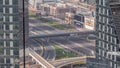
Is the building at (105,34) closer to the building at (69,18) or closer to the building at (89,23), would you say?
the building at (89,23)

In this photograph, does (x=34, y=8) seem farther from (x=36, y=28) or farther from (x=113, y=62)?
(x=113, y=62)

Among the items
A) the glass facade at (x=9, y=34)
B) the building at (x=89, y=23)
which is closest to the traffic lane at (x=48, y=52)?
the building at (x=89, y=23)

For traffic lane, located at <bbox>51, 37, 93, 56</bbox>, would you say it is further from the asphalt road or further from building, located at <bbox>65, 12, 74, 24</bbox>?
building, located at <bbox>65, 12, 74, 24</bbox>

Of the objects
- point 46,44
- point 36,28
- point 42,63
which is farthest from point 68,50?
point 36,28

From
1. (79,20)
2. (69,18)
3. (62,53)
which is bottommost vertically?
(62,53)

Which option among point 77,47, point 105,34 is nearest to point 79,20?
point 77,47

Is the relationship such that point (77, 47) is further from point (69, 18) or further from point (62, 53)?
point (69, 18)

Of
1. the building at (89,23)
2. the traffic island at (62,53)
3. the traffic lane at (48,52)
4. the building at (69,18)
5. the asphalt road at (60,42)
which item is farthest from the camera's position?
the building at (69,18)

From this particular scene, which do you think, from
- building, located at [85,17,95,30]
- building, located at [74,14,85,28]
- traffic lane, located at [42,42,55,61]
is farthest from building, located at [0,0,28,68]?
building, located at [74,14,85,28]
